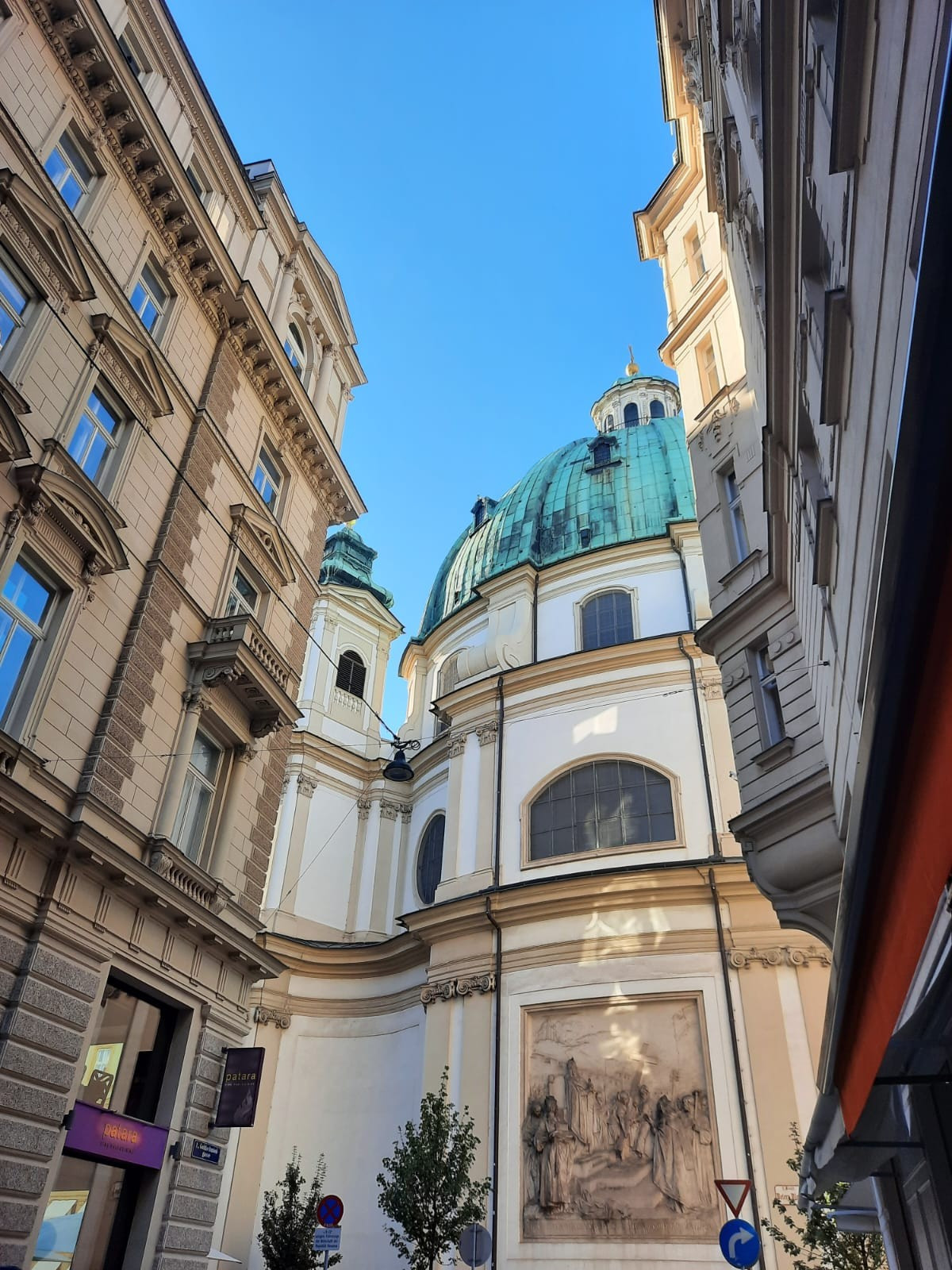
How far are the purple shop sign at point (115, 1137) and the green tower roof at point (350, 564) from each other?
2645 cm

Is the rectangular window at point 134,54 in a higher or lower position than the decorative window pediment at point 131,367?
higher

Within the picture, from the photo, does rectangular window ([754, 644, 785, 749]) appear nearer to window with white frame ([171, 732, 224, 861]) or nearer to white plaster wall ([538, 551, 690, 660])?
window with white frame ([171, 732, 224, 861])

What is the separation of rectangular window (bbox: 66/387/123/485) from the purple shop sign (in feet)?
25.0

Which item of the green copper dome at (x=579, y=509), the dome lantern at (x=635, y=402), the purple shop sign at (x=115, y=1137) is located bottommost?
the purple shop sign at (x=115, y=1137)

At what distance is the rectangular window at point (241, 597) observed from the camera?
50.7 feet

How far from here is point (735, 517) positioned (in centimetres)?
1442

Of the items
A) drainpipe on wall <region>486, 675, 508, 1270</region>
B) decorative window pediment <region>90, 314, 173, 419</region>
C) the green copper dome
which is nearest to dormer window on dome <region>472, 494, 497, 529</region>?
the green copper dome

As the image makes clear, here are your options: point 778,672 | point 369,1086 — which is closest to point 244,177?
point 778,672

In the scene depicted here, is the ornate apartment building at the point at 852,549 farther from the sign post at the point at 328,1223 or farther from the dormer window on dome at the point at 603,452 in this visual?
the dormer window on dome at the point at 603,452

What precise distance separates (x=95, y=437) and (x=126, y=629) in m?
2.60

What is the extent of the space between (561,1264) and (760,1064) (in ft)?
18.3

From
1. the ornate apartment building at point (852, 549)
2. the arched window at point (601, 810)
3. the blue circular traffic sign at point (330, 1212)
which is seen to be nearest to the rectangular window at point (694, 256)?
the ornate apartment building at point (852, 549)

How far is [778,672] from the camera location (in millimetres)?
12109

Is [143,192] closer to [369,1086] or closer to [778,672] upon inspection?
[778,672]
